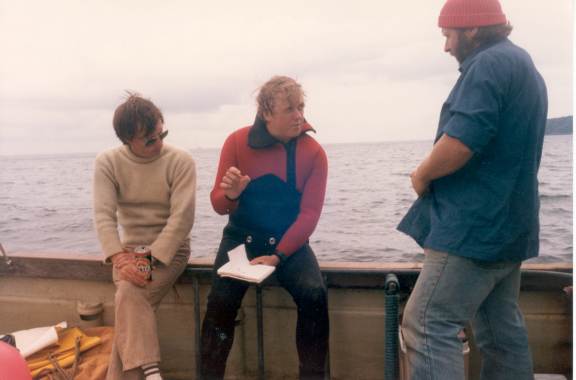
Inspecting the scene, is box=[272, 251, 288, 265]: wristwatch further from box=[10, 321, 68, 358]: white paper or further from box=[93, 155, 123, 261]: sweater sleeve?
box=[10, 321, 68, 358]: white paper

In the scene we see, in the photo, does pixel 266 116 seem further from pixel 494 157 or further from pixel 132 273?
pixel 494 157

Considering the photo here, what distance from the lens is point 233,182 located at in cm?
229

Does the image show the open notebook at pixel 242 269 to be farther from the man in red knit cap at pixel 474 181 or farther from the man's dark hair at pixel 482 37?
the man's dark hair at pixel 482 37

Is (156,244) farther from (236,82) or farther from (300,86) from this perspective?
(236,82)

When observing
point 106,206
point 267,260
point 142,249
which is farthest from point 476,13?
point 106,206

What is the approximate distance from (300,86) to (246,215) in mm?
637

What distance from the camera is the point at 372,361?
256 cm

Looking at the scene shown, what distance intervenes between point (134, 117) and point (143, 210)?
453 mm

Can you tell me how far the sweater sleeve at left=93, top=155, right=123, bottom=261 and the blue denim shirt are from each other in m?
1.48

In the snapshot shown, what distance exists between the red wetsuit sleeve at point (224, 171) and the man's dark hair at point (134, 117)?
0.35 meters

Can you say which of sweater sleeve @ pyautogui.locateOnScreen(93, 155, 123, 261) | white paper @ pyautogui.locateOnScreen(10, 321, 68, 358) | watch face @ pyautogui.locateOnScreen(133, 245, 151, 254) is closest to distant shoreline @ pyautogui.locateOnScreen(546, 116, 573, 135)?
watch face @ pyautogui.locateOnScreen(133, 245, 151, 254)

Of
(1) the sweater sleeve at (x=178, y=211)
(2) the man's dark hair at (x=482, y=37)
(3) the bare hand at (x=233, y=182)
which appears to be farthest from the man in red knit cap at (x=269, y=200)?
(2) the man's dark hair at (x=482, y=37)

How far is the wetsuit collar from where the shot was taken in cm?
242

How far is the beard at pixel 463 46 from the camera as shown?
5.49 ft
